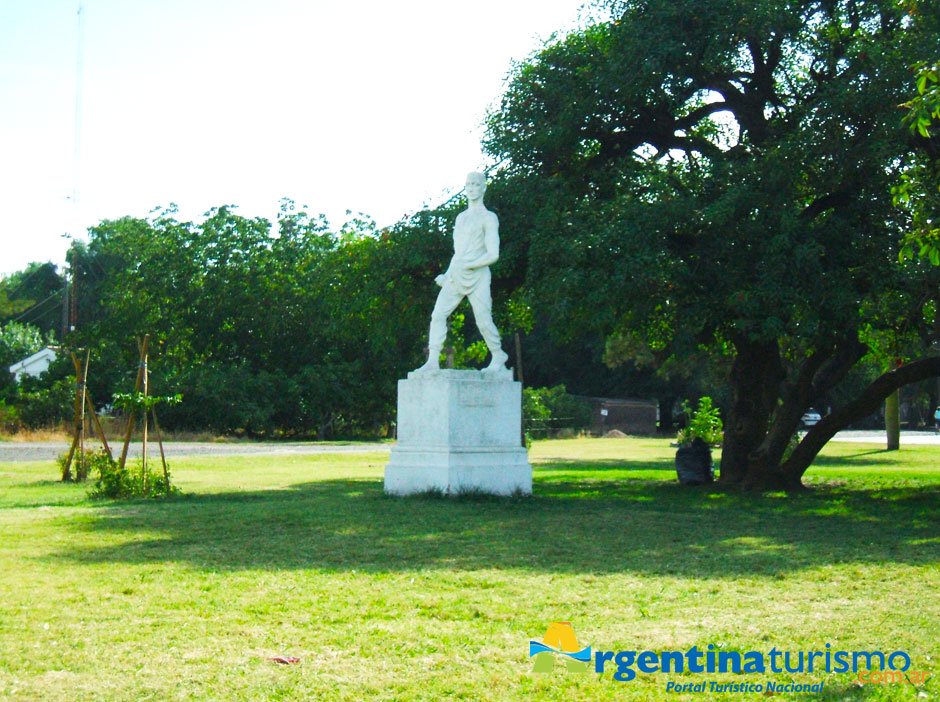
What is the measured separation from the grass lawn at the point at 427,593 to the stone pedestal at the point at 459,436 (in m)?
0.46

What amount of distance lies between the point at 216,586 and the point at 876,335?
49.5ft

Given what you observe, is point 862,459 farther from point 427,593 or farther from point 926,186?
point 427,593

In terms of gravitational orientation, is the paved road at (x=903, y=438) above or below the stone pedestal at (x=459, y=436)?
below

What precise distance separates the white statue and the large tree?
62.5 inches

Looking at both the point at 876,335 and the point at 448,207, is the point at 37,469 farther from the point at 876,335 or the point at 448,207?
the point at 876,335

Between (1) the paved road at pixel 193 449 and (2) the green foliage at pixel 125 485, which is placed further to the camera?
(1) the paved road at pixel 193 449

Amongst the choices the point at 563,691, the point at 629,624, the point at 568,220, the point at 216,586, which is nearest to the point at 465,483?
the point at 568,220

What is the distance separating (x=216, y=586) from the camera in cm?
797

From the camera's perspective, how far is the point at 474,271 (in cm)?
1565

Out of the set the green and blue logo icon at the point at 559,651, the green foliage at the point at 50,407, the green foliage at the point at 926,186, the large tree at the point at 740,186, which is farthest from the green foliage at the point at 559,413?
the green and blue logo icon at the point at 559,651

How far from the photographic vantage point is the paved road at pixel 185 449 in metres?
27.7

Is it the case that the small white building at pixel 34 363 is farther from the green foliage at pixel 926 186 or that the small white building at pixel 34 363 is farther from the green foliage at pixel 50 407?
the green foliage at pixel 926 186

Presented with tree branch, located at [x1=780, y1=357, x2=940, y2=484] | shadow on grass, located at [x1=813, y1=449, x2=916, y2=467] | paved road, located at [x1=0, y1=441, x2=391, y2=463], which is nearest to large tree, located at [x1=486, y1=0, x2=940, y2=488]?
tree branch, located at [x1=780, y1=357, x2=940, y2=484]

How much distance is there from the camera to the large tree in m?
16.5
